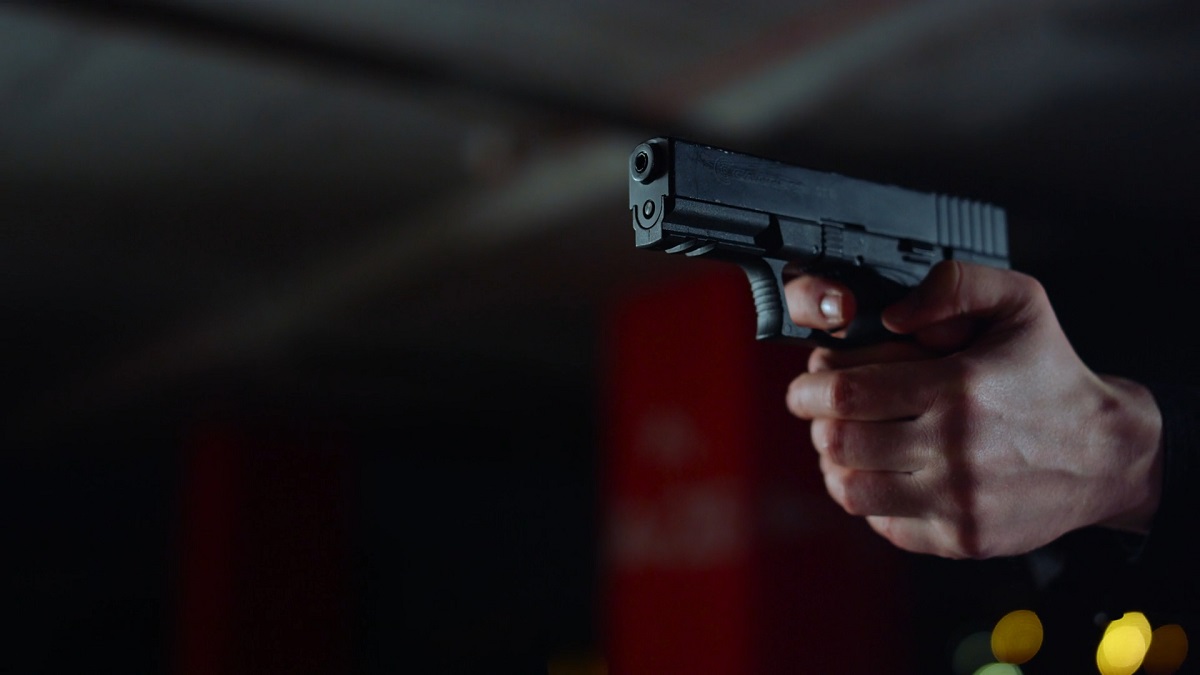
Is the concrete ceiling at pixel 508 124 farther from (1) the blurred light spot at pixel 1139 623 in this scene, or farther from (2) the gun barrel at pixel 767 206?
(1) the blurred light spot at pixel 1139 623

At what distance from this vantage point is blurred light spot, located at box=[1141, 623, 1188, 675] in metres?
0.80

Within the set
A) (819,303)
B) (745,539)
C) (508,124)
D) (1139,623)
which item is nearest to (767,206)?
(819,303)

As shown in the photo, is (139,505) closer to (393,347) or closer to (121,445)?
(121,445)

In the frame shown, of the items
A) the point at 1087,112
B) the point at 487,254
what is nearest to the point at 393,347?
the point at 487,254

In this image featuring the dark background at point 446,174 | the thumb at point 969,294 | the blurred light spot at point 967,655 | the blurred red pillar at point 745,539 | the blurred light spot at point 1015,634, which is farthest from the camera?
the blurred red pillar at point 745,539

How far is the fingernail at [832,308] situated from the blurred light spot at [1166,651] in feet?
1.16

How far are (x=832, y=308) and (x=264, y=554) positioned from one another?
4.65 metres

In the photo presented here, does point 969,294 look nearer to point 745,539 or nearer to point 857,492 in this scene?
point 857,492

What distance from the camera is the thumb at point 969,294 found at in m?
0.77

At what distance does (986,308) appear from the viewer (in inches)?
30.5

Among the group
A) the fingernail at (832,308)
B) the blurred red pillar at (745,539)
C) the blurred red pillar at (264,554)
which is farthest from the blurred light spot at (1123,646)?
the blurred red pillar at (264,554)

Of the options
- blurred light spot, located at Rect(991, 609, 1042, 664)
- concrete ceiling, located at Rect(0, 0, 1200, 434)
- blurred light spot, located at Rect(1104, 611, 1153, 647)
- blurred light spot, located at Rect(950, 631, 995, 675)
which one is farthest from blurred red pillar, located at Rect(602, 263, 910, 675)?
blurred light spot, located at Rect(1104, 611, 1153, 647)

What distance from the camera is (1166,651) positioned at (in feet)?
2.64

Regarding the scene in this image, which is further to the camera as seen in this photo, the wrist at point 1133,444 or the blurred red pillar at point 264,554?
the blurred red pillar at point 264,554
